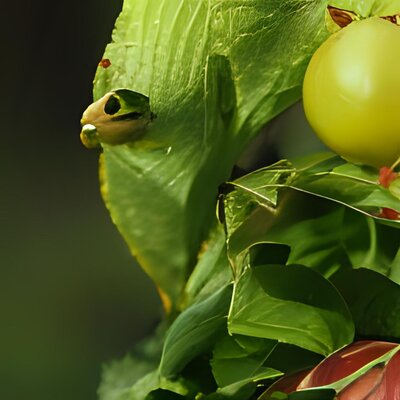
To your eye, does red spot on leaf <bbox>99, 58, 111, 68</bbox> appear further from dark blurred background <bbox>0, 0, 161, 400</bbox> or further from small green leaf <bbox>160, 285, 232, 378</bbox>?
small green leaf <bbox>160, 285, 232, 378</bbox>

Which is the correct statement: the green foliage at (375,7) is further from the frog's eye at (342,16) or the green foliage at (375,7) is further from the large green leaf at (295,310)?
the large green leaf at (295,310)

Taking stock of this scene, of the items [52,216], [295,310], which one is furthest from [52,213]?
[295,310]

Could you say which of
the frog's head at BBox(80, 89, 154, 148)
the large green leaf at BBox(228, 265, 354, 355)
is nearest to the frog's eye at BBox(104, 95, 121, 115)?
the frog's head at BBox(80, 89, 154, 148)

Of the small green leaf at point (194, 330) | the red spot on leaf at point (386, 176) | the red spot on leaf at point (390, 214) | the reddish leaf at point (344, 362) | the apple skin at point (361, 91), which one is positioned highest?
the apple skin at point (361, 91)

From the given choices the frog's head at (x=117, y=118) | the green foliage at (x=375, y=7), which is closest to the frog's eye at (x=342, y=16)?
the green foliage at (x=375, y=7)

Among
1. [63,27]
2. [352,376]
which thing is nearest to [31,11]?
[63,27]

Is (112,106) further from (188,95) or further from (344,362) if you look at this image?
(344,362)

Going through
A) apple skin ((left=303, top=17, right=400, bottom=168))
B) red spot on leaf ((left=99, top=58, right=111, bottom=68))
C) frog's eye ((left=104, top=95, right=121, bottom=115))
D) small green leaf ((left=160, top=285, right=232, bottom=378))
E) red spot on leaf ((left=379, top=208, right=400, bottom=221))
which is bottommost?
small green leaf ((left=160, top=285, right=232, bottom=378))

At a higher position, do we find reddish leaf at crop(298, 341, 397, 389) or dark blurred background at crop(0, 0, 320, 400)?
dark blurred background at crop(0, 0, 320, 400)
